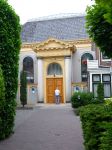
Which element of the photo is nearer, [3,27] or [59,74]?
[3,27]

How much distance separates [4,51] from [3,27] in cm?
84

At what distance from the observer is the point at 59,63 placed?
39500 millimetres

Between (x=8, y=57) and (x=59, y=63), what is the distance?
2660cm

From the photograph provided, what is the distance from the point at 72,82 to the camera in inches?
1539

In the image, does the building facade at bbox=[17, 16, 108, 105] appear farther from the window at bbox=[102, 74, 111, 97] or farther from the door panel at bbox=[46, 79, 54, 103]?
the window at bbox=[102, 74, 111, 97]

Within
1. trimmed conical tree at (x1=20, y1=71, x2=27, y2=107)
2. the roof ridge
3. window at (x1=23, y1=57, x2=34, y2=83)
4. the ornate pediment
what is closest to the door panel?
window at (x1=23, y1=57, x2=34, y2=83)

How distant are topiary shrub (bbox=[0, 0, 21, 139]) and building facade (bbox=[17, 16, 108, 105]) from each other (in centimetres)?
2339

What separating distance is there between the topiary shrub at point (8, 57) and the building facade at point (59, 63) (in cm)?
2339

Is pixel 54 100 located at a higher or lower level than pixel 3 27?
lower

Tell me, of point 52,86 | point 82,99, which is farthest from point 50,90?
point 82,99

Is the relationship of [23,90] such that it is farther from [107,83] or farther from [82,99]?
[82,99]

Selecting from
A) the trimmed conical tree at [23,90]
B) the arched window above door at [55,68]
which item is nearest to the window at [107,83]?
the arched window above door at [55,68]

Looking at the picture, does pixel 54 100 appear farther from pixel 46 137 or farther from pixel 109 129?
pixel 109 129

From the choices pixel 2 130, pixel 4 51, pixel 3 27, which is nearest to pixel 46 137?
pixel 2 130
